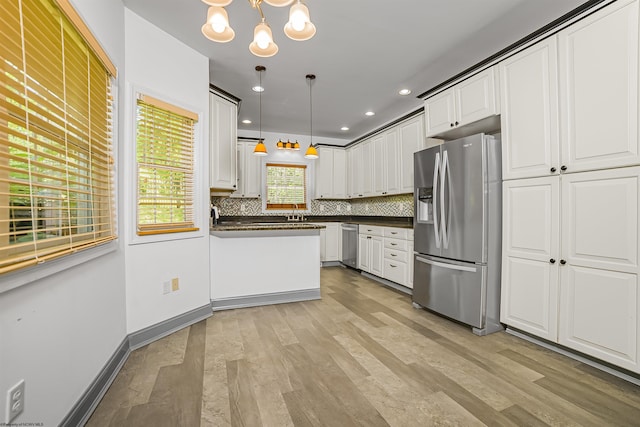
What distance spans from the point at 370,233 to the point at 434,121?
207 cm

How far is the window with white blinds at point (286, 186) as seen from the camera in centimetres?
572

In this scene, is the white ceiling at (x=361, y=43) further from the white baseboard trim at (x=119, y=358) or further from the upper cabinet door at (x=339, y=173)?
the white baseboard trim at (x=119, y=358)

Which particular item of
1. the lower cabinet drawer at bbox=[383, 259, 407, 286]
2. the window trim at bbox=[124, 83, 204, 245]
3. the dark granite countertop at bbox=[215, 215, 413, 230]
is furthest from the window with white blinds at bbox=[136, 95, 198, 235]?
the lower cabinet drawer at bbox=[383, 259, 407, 286]

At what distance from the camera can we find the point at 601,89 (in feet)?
6.34

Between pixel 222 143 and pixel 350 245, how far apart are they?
302 cm

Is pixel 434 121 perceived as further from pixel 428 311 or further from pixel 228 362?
pixel 228 362

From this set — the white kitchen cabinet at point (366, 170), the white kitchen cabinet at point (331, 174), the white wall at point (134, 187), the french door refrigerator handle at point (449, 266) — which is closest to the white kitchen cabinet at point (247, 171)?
the white kitchen cabinet at point (331, 174)

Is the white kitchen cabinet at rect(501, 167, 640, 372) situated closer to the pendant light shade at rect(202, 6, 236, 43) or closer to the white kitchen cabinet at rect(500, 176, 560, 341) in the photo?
the white kitchen cabinet at rect(500, 176, 560, 341)

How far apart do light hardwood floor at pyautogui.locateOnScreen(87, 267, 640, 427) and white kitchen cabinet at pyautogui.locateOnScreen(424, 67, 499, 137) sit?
83.7 inches

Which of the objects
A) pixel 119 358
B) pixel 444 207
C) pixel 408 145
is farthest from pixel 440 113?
pixel 119 358

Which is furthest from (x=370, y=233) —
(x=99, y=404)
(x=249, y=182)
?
(x=99, y=404)

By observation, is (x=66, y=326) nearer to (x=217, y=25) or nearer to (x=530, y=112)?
(x=217, y=25)

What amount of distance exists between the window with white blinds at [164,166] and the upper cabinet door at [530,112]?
2960 mm

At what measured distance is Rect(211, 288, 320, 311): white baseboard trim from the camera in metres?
3.14
